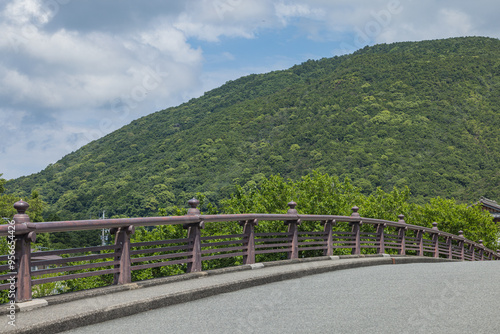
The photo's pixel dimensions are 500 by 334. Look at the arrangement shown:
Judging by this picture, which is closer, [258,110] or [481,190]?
[481,190]

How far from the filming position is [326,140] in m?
123

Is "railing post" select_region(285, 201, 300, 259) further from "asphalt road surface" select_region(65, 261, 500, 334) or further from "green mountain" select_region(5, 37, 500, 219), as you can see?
"green mountain" select_region(5, 37, 500, 219)

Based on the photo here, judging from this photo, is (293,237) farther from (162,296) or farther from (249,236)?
(162,296)

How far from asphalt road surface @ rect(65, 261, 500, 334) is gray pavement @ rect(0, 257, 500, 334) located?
1cm

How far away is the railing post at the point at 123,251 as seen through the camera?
777cm

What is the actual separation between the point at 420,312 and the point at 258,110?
14633 centimetres

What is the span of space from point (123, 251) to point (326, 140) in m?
117

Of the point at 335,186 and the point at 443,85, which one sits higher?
the point at 443,85

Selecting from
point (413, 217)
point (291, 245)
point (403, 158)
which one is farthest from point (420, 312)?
point (403, 158)

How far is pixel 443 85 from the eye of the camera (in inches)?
5832

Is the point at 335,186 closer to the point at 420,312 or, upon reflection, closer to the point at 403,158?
the point at 420,312

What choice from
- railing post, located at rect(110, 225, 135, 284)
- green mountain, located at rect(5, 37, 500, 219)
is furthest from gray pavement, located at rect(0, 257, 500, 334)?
green mountain, located at rect(5, 37, 500, 219)

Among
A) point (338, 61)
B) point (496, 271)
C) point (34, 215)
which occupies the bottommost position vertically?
point (34, 215)

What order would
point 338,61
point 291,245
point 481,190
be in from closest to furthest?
point 291,245
point 481,190
point 338,61
